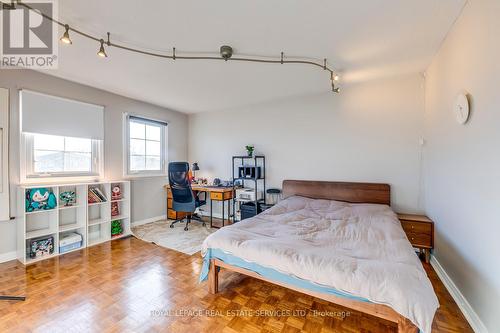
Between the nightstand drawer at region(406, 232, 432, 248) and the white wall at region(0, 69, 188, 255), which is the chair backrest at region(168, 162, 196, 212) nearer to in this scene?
the white wall at region(0, 69, 188, 255)

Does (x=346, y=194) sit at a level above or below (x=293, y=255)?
above

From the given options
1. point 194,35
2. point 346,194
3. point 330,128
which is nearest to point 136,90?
point 194,35

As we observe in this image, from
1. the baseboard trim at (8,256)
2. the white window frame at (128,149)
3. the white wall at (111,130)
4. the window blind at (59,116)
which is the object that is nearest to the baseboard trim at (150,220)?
the white wall at (111,130)

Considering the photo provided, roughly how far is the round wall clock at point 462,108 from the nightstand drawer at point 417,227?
1368mm

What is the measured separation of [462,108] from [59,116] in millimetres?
4792

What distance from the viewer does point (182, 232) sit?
3.83m

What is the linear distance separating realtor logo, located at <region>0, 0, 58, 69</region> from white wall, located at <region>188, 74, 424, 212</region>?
2.97 meters

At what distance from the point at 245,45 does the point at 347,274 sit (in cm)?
227

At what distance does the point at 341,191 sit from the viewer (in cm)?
344

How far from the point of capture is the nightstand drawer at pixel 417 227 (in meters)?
2.60

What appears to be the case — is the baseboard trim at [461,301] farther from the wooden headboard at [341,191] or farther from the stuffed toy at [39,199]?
the stuffed toy at [39,199]

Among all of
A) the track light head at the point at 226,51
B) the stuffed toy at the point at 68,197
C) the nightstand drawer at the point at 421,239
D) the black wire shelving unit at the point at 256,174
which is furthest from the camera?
the black wire shelving unit at the point at 256,174

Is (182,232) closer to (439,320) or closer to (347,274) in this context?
(347,274)

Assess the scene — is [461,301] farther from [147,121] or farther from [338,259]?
[147,121]
